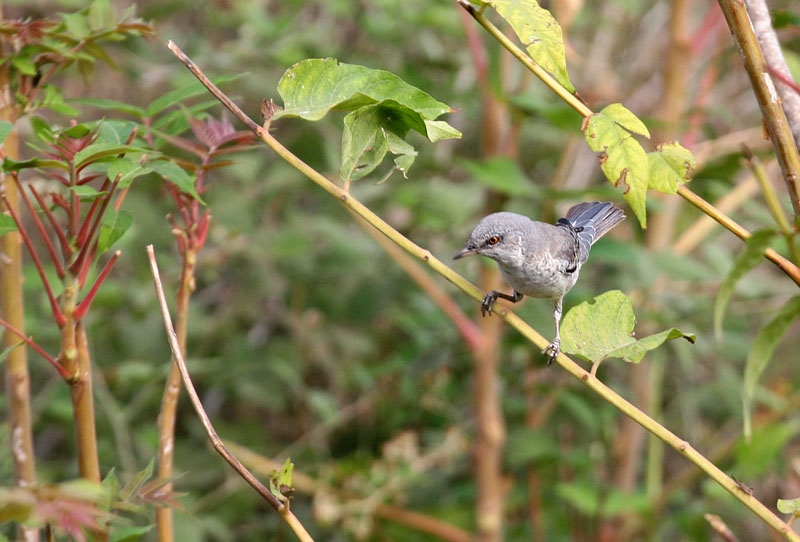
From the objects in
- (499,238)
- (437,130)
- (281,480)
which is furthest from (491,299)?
(281,480)

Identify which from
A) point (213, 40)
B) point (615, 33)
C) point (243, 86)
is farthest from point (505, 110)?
point (615, 33)

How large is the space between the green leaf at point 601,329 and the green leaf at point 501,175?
45.1 inches

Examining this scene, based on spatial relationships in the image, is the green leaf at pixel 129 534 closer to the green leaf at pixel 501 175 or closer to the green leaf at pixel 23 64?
the green leaf at pixel 23 64

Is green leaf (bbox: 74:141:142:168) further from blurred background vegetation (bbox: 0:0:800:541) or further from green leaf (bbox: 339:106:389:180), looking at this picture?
blurred background vegetation (bbox: 0:0:800:541)

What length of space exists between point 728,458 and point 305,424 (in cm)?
165

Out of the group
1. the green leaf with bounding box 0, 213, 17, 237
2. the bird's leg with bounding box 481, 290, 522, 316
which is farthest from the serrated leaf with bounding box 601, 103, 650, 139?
the green leaf with bounding box 0, 213, 17, 237

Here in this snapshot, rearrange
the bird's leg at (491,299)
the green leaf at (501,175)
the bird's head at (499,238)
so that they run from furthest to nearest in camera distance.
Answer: the green leaf at (501,175) < the bird's head at (499,238) < the bird's leg at (491,299)

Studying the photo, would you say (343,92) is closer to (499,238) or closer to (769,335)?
(769,335)

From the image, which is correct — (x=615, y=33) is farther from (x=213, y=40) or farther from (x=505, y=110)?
(x=505, y=110)

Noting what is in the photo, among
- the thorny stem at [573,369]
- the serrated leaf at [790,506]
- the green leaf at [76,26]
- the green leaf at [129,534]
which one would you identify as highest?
the green leaf at [76,26]

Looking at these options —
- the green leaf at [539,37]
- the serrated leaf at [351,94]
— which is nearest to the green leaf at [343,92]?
the serrated leaf at [351,94]

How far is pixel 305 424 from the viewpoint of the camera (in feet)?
11.7

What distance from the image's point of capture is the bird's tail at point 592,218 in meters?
2.12

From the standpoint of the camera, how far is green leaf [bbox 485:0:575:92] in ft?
3.22
